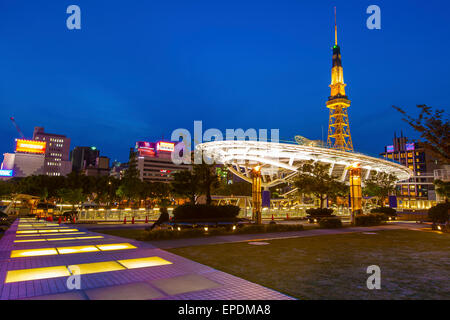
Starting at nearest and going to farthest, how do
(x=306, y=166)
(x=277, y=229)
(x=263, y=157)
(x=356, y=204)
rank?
1. (x=277, y=229)
2. (x=356, y=204)
3. (x=306, y=166)
4. (x=263, y=157)

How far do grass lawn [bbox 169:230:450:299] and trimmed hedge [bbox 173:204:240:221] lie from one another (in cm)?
621

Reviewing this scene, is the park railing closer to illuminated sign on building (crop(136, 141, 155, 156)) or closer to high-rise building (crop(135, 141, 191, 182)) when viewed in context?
high-rise building (crop(135, 141, 191, 182))

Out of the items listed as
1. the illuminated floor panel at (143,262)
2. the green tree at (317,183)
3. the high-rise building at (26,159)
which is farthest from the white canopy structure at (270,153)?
the high-rise building at (26,159)

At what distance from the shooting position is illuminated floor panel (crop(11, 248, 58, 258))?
10.4m

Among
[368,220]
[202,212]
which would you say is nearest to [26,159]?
[202,212]

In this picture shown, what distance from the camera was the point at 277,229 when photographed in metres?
19.5

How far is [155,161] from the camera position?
164625 mm

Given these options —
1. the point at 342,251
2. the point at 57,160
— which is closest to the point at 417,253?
the point at 342,251

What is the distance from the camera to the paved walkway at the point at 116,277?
608 cm

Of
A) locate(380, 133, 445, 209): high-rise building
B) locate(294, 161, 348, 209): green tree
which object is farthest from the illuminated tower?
locate(294, 161, 348, 209): green tree

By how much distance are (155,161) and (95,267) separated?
160136 mm

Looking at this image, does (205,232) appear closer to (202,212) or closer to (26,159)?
(202,212)
